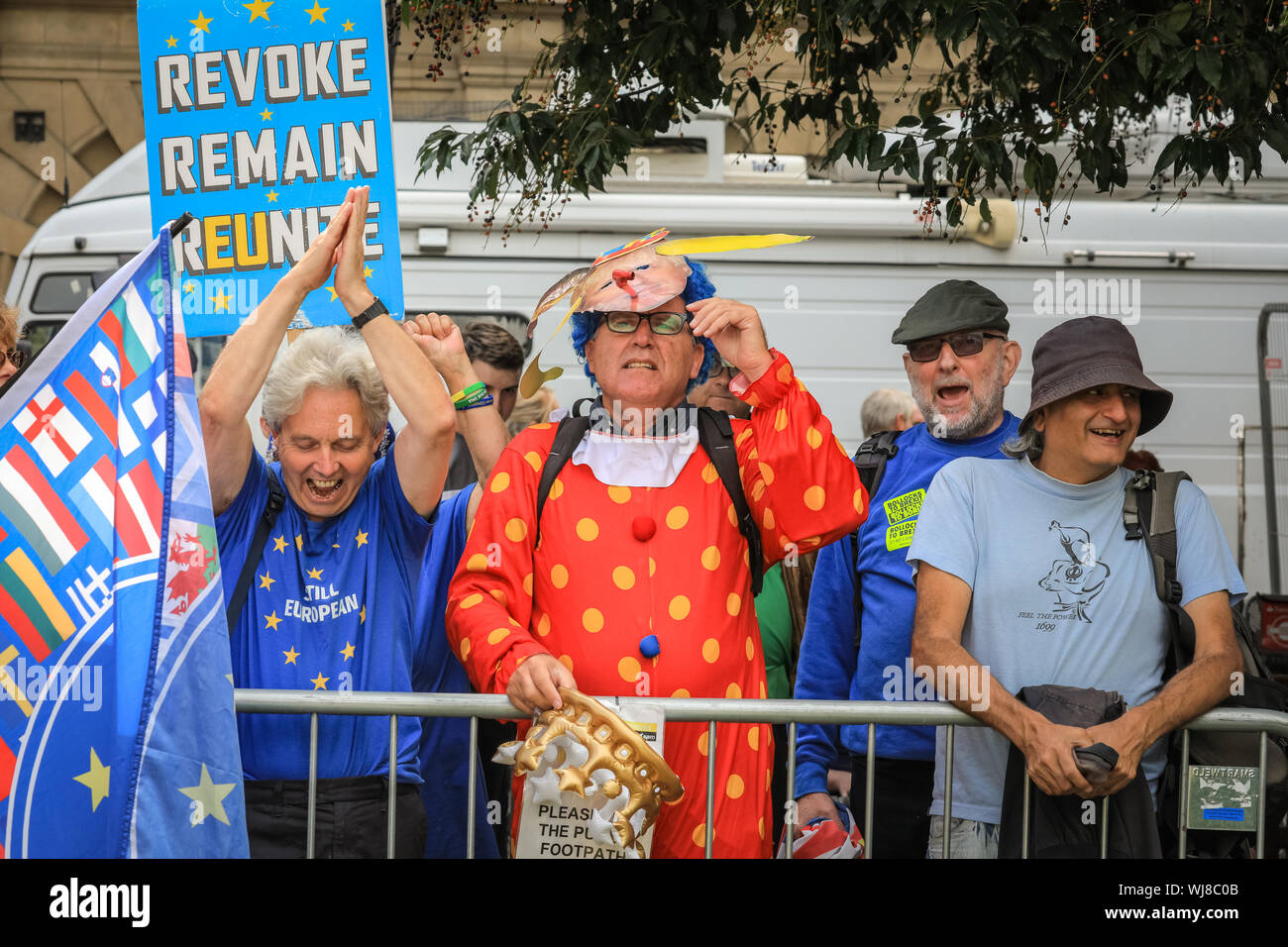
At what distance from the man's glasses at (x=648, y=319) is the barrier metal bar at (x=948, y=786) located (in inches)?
39.4

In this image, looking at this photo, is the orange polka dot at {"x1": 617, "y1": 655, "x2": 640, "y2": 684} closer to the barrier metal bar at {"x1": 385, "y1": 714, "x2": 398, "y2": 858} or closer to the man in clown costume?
the man in clown costume

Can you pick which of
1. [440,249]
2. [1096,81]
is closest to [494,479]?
[1096,81]

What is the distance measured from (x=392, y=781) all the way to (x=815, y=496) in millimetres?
1041

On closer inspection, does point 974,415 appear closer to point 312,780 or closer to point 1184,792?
point 1184,792

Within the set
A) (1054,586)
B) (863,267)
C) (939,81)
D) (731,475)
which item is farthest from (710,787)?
(863,267)

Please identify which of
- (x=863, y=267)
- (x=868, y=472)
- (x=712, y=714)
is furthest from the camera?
(x=863, y=267)

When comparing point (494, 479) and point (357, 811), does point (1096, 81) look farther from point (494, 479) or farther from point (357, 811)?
→ point (357, 811)

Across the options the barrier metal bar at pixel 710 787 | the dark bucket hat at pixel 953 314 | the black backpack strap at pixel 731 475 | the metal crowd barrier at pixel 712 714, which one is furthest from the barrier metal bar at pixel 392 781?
the dark bucket hat at pixel 953 314

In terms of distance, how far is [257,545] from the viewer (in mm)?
3025

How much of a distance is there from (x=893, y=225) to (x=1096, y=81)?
10.1 feet

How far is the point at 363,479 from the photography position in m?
3.14

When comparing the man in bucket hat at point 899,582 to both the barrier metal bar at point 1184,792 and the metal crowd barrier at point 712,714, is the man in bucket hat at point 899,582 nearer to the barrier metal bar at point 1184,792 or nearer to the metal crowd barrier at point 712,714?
the metal crowd barrier at point 712,714
